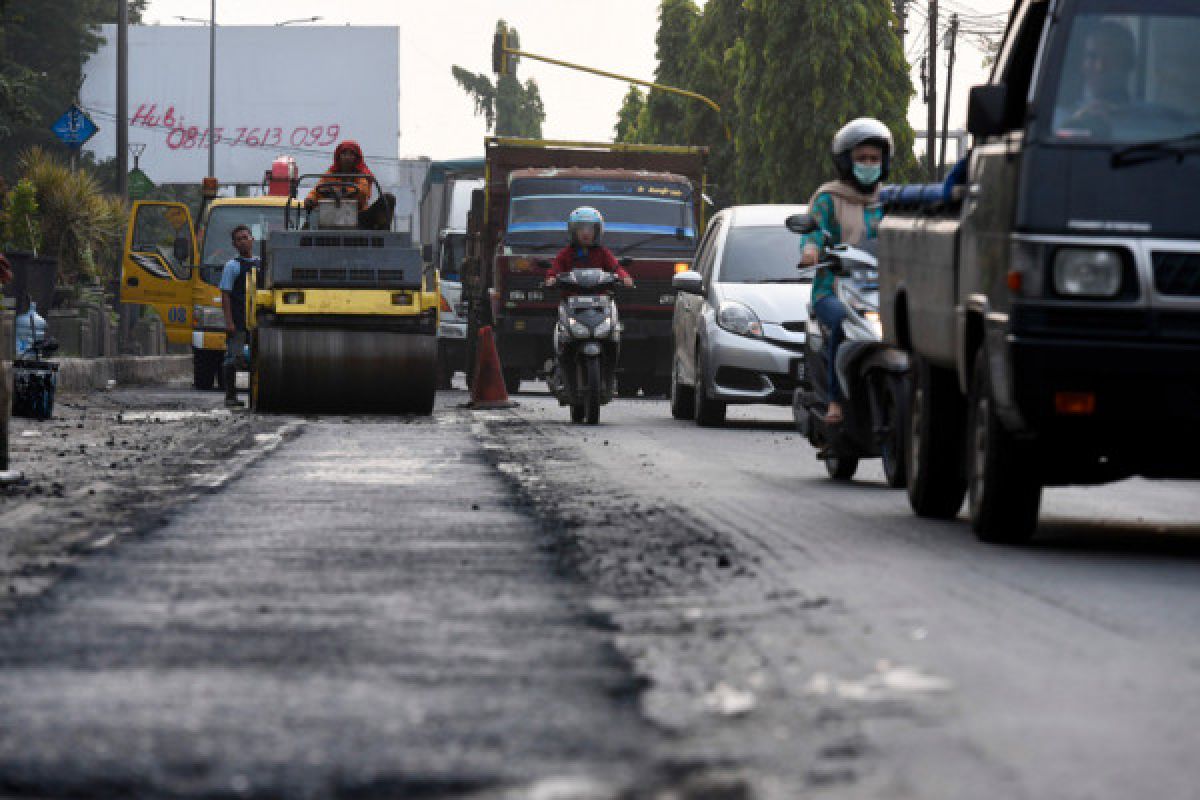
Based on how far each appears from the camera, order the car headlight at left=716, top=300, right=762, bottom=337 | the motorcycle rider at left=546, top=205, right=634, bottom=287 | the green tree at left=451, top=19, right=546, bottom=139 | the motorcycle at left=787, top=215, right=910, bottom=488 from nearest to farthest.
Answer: the motorcycle at left=787, top=215, right=910, bottom=488 → the car headlight at left=716, top=300, right=762, bottom=337 → the motorcycle rider at left=546, top=205, right=634, bottom=287 → the green tree at left=451, top=19, right=546, bottom=139

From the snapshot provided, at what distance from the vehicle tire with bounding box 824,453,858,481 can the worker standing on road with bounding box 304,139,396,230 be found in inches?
376

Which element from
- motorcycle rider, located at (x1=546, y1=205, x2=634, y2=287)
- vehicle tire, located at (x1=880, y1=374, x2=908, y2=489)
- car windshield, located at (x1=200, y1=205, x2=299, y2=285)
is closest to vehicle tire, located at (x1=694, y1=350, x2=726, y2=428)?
motorcycle rider, located at (x1=546, y1=205, x2=634, y2=287)

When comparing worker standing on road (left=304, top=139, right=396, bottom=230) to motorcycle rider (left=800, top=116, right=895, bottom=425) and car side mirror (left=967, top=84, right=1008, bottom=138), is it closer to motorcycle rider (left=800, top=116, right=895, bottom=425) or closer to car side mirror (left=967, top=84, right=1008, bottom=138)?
motorcycle rider (left=800, top=116, right=895, bottom=425)

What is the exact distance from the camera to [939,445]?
10.9 m

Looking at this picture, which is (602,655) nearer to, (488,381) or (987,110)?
(987,110)

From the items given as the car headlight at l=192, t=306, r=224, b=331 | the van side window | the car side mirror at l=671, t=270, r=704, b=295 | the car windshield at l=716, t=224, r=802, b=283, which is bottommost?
the car headlight at l=192, t=306, r=224, b=331

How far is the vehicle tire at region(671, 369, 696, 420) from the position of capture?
21.7 m

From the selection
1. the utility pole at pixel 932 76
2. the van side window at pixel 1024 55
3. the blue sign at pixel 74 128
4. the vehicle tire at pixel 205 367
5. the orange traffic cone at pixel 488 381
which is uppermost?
the utility pole at pixel 932 76

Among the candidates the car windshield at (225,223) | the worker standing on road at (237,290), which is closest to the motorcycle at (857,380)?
the worker standing on road at (237,290)

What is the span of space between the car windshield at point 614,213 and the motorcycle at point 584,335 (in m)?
6.87

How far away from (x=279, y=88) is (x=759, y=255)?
8152cm

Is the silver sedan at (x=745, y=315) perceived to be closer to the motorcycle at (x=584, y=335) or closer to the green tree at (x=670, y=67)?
the motorcycle at (x=584, y=335)

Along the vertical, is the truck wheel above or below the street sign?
below

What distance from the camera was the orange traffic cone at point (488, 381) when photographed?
23.8 meters
